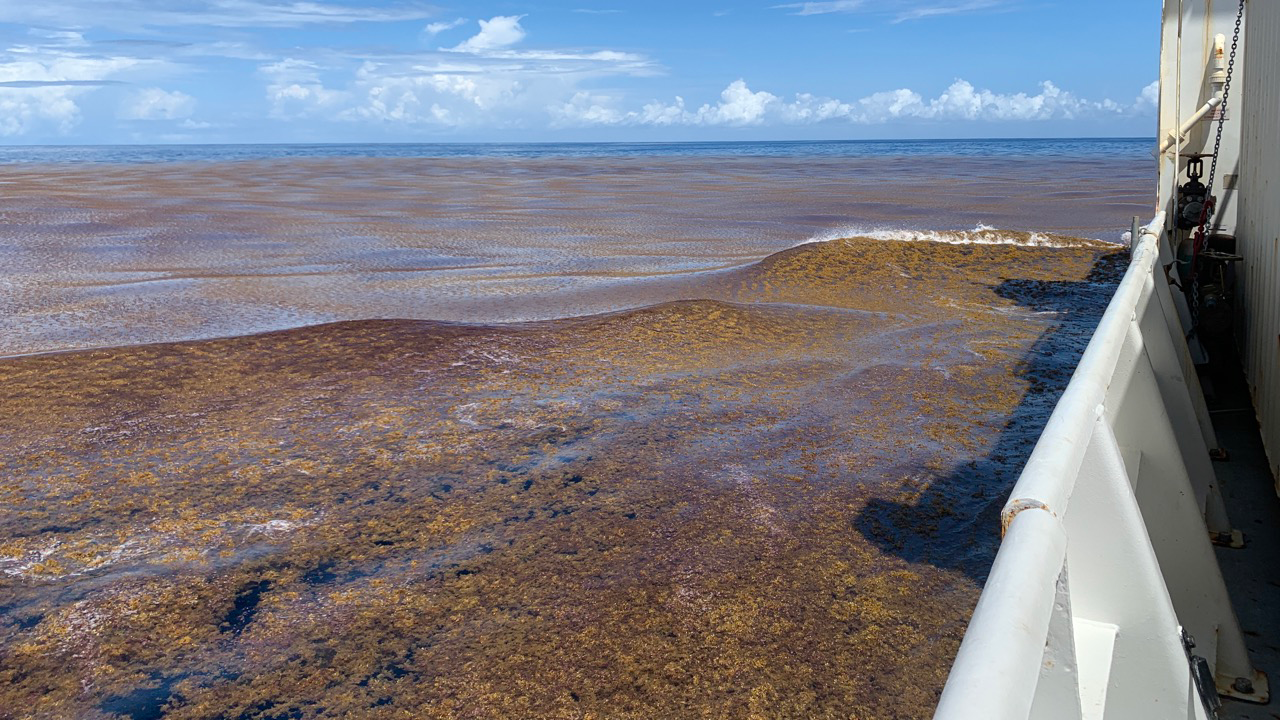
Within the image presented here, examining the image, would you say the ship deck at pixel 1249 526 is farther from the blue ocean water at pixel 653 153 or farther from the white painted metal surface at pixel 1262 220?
the blue ocean water at pixel 653 153

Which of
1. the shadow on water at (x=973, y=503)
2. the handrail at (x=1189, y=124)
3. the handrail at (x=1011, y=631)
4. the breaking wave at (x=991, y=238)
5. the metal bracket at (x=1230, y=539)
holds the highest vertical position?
the handrail at (x=1189, y=124)

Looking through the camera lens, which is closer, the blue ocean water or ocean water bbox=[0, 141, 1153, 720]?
ocean water bbox=[0, 141, 1153, 720]

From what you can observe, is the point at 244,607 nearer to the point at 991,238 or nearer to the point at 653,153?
the point at 991,238

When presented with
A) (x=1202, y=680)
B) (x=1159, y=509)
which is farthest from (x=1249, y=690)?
(x=1202, y=680)

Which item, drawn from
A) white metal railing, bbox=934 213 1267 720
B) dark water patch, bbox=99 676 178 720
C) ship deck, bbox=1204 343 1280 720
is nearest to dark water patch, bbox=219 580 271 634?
dark water patch, bbox=99 676 178 720

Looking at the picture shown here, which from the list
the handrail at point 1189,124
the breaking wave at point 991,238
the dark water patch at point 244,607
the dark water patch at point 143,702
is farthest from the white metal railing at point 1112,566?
the breaking wave at point 991,238

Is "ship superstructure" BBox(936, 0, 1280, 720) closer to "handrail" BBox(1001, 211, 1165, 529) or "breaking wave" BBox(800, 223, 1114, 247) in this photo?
"handrail" BBox(1001, 211, 1165, 529)

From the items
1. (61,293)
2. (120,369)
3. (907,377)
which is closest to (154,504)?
(120,369)
